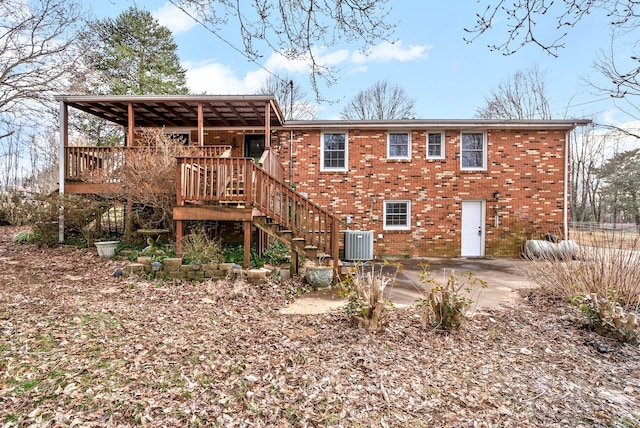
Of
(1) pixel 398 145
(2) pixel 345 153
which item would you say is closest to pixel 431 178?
(1) pixel 398 145

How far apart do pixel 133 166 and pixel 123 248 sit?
204 centimetres

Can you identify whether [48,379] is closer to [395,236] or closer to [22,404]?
[22,404]

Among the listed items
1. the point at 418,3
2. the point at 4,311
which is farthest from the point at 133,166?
the point at 418,3

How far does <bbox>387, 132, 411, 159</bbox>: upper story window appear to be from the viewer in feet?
36.1

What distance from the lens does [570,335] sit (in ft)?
13.9

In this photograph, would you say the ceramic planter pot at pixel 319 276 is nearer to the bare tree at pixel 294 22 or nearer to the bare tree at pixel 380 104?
the bare tree at pixel 294 22

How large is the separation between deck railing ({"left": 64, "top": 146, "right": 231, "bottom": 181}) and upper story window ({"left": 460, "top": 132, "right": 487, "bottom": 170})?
794 cm

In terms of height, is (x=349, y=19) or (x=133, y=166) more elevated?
(x=349, y=19)

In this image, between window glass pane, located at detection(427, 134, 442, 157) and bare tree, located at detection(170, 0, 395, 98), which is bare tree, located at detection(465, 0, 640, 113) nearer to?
bare tree, located at detection(170, 0, 395, 98)

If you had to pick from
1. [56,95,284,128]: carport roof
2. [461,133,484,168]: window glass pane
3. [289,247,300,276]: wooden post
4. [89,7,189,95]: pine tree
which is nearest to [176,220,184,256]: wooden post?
[289,247,300,276]: wooden post

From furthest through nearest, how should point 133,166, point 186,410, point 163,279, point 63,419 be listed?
point 133,166, point 163,279, point 186,410, point 63,419

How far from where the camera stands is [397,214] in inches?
434

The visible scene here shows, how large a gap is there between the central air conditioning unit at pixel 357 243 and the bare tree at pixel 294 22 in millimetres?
6184

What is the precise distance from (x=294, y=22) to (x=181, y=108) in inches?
298
